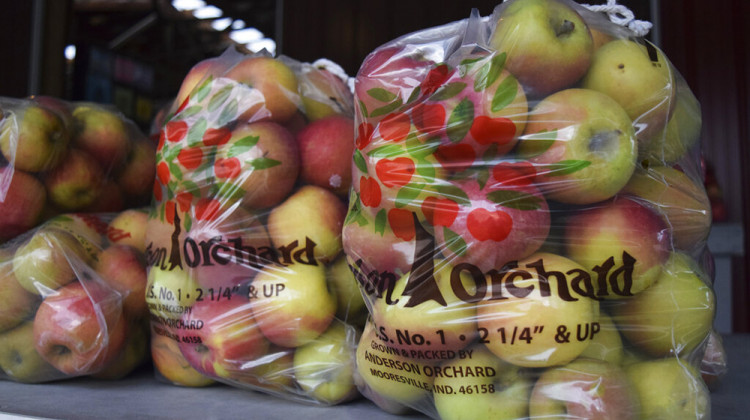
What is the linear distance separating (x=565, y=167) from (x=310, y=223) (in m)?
0.35

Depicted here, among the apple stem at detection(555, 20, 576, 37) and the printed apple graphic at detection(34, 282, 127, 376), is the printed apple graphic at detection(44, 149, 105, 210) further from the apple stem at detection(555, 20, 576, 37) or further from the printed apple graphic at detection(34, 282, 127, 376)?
the apple stem at detection(555, 20, 576, 37)

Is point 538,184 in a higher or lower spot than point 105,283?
higher

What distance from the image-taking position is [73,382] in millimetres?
970

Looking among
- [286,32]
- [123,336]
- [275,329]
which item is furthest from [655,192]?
[286,32]

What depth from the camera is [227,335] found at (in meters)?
0.83

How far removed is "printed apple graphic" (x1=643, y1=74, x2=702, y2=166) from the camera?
701 mm

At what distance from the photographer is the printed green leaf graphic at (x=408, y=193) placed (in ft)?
2.21

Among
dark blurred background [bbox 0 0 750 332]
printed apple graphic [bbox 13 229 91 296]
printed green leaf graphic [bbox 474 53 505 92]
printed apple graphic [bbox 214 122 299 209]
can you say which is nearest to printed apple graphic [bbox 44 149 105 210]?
printed apple graphic [bbox 13 229 91 296]

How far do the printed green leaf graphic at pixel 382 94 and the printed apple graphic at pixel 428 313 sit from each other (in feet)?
0.68

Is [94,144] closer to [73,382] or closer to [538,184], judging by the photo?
[73,382]

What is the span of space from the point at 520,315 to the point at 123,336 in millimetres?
631

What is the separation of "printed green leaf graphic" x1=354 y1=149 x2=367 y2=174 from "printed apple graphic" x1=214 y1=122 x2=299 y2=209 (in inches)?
5.3

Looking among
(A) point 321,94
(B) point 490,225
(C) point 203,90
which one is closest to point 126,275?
(C) point 203,90

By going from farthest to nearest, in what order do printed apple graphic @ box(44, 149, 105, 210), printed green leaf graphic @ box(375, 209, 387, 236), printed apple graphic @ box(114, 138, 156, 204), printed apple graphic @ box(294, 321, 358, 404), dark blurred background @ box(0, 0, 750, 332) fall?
dark blurred background @ box(0, 0, 750, 332) → printed apple graphic @ box(114, 138, 156, 204) → printed apple graphic @ box(44, 149, 105, 210) → printed apple graphic @ box(294, 321, 358, 404) → printed green leaf graphic @ box(375, 209, 387, 236)
